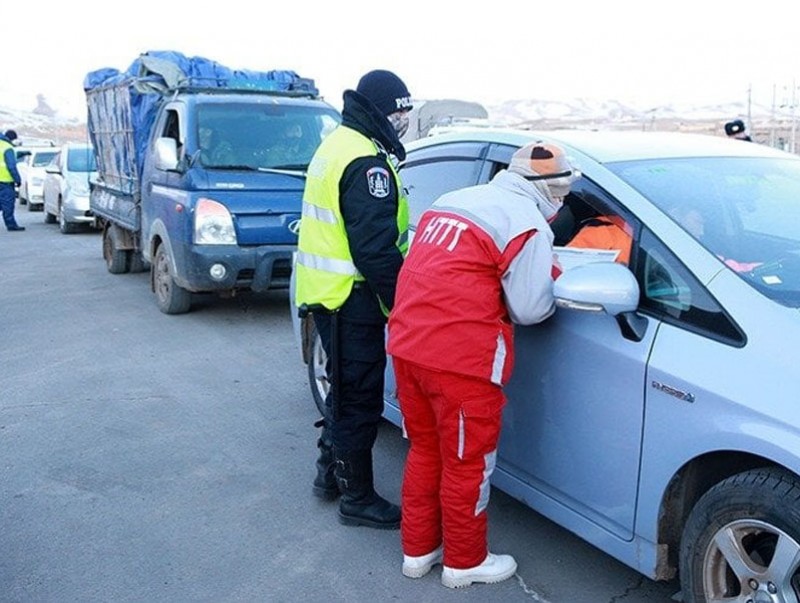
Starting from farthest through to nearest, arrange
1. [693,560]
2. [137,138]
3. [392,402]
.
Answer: [137,138]
[392,402]
[693,560]

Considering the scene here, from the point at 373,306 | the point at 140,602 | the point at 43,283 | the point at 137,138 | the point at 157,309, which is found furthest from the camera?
the point at 43,283

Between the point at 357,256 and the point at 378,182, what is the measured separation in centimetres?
31

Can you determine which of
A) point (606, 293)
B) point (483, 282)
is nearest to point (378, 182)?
point (483, 282)

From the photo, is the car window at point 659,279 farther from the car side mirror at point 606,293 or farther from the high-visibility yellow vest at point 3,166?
the high-visibility yellow vest at point 3,166

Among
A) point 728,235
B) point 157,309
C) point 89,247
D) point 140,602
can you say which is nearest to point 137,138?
point 157,309

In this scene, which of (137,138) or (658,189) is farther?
(137,138)

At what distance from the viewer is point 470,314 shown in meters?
3.05

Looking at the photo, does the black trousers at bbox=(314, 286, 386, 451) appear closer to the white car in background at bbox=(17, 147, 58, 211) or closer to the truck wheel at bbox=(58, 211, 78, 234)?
the truck wheel at bbox=(58, 211, 78, 234)

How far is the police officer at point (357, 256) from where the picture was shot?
139 inches

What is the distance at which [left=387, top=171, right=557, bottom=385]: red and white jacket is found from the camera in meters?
3.03

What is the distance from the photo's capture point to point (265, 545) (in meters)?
3.76

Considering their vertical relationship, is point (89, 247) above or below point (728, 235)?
below

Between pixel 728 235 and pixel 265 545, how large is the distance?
2256 millimetres

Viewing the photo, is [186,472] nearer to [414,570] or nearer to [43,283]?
[414,570]
